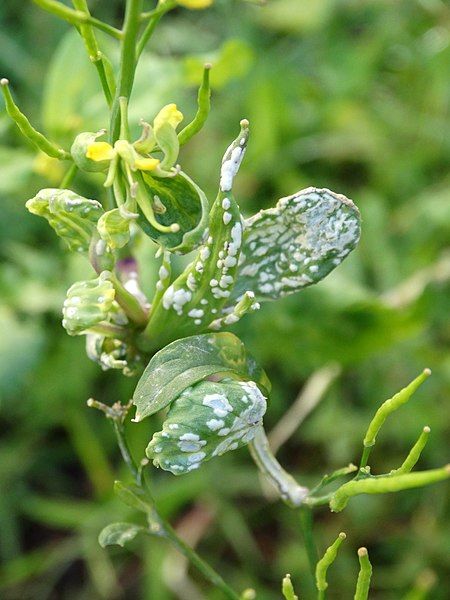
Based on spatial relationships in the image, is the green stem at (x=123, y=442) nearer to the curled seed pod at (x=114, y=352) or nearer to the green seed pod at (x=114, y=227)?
the curled seed pod at (x=114, y=352)

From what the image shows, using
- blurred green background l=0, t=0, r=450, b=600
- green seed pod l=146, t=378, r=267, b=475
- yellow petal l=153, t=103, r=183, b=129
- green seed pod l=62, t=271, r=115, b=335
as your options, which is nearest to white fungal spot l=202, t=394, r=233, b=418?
green seed pod l=146, t=378, r=267, b=475

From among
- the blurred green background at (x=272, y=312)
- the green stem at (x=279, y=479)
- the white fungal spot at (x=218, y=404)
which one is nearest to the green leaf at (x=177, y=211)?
the white fungal spot at (x=218, y=404)

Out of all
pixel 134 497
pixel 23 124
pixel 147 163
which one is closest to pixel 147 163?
pixel 147 163

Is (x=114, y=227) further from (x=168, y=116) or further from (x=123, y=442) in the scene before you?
(x=123, y=442)

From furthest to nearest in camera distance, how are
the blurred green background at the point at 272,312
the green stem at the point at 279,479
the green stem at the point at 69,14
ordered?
the blurred green background at the point at 272,312, the green stem at the point at 279,479, the green stem at the point at 69,14

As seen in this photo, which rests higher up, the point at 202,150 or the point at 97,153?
the point at 97,153

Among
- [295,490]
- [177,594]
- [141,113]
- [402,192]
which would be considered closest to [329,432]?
[177,594]

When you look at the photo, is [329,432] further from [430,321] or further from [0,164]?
[0,164]
